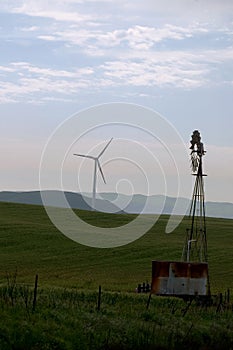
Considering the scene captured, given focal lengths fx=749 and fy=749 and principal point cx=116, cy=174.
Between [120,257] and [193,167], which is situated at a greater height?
[193,167]

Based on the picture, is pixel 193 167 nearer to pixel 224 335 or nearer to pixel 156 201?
pixel 224 335

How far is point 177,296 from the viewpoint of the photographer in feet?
93.0

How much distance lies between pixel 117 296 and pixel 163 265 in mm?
2753

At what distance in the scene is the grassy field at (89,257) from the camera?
36375 millimetres

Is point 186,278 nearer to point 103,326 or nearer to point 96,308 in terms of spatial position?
point 96,308

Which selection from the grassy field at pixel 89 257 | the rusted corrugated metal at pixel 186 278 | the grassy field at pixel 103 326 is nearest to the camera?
the grassy field at pixel 103 326

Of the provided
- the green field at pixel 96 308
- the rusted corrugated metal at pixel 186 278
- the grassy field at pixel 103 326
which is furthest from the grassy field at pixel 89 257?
the grassy field at pixel 103 326

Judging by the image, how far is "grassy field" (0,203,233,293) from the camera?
3638 cm

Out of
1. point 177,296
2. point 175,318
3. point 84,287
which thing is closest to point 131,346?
point 175,318

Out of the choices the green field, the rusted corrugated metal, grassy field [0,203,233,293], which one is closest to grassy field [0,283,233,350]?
the green field

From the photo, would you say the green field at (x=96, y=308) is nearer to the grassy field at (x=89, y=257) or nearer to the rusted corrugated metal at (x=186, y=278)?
the grassy field at (x=89, y=257)

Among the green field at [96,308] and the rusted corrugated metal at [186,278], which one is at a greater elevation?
the rusted corrugated metal at [186,278]

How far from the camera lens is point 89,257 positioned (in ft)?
152

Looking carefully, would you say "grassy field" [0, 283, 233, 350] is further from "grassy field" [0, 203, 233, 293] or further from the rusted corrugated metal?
"grassy field" [0, 203, 233, 293]
